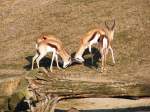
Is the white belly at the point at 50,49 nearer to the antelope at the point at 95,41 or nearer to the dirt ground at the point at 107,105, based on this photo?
the antelope at the point at 95,41

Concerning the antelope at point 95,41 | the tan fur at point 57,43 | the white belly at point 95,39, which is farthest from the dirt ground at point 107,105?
the white belly at point 95,39

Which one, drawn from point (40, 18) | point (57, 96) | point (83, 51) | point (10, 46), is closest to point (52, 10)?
point (40, 18)

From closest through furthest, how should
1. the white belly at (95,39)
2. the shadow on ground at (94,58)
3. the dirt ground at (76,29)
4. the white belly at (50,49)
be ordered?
the white belly at (50,49)
the dirt ground at (76,29)
the white belly at (95,39)
the shadow on ground at (94,58)

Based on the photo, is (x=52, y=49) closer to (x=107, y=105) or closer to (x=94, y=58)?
(x=94, y=58)

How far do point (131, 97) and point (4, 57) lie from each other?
553 inches

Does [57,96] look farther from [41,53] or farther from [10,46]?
[10,46]

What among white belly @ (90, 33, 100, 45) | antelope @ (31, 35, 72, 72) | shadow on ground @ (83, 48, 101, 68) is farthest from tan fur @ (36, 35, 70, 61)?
white belly @ (90, 33, 100, 45)

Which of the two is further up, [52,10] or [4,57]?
[52,10]

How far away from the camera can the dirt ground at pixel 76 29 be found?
25344 mm

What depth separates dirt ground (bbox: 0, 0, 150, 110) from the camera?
2534cm

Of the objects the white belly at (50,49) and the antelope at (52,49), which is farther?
the white belly at (50,49)

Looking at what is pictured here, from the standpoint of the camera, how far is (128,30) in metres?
29.9

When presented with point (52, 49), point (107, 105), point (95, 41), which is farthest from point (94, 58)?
point (107, 105)

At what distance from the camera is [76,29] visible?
31.0 m
